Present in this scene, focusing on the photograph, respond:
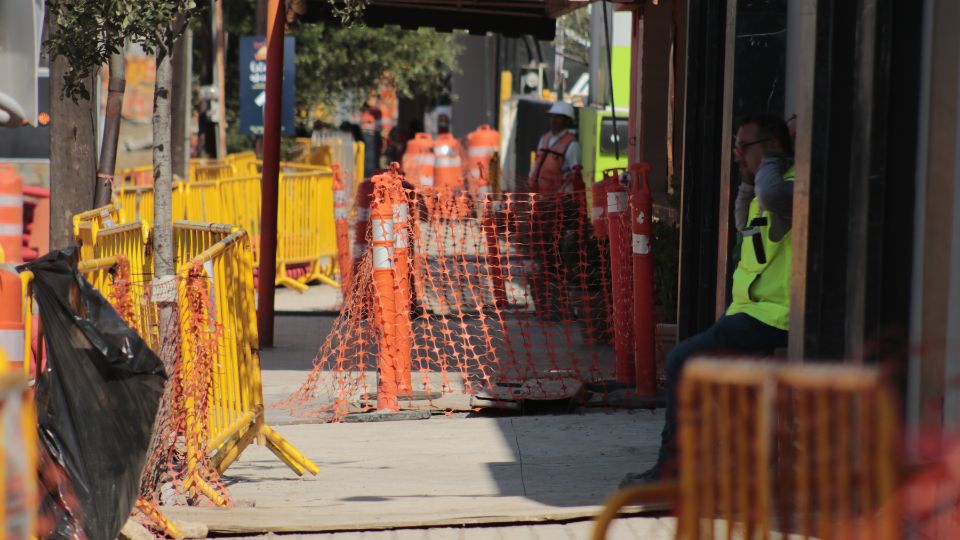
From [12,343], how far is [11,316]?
3.9 inches

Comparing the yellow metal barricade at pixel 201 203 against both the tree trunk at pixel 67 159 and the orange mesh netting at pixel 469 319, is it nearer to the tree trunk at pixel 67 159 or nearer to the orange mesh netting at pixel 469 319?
the orange mesh netting at pixel 469 319

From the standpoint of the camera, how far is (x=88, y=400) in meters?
4.94

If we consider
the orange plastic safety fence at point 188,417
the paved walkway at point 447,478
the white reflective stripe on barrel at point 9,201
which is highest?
the white reflective stripe on barrel at point 9,201

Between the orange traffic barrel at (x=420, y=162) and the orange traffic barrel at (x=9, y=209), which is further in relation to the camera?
the orange traffic barrel at (x=420, y=162)

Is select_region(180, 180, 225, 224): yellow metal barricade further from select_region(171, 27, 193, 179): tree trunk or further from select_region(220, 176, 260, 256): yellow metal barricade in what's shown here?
select_region(171, 27, 193, 179): tree trunk

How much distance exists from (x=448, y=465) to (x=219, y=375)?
1.48 m

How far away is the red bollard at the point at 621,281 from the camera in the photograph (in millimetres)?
9273

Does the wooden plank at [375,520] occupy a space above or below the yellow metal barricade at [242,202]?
below

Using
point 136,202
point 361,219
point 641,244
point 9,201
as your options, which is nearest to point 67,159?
point 9,201

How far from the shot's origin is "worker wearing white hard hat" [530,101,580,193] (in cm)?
1559

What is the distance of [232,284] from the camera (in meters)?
6.74

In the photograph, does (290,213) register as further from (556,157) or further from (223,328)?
(223,328)

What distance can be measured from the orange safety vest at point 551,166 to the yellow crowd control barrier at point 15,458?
12.2 meters

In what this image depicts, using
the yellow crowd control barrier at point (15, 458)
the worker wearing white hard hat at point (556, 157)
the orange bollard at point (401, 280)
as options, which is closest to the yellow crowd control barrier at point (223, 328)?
the orange bollard at point (401, 280)
